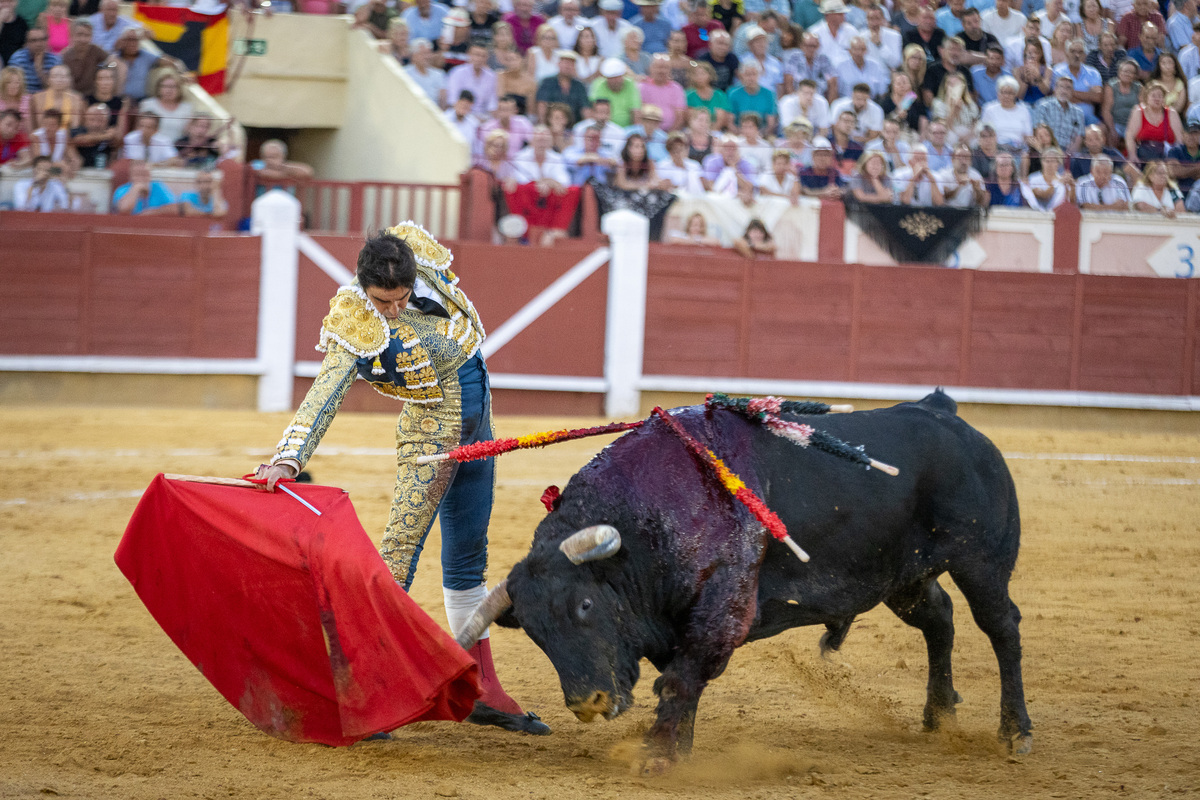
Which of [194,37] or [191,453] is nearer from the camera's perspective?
[191,453]

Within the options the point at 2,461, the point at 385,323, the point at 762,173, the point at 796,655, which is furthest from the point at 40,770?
the point at 762,173

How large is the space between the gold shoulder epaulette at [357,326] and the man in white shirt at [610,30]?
771 centimetres

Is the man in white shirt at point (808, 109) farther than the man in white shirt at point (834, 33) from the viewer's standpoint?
No

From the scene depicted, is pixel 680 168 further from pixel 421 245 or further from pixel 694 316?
pixel 421 245

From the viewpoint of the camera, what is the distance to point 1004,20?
11.7m

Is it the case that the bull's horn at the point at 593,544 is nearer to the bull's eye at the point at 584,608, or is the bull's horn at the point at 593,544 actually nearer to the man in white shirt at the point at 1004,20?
the bull's eye at the point at 584,608

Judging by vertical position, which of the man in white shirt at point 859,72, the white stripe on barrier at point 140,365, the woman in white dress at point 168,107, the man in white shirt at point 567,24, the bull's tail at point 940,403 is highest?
the man in white shirt at point 567,24

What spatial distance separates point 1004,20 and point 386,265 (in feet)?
33.6

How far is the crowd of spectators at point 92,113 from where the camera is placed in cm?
891

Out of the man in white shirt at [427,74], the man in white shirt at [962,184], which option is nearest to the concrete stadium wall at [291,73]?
the man in white shirt at [427,74]

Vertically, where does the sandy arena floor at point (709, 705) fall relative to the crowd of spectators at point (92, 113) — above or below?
below

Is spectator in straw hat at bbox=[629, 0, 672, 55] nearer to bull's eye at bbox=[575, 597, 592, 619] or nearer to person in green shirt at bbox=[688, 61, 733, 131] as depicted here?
person in green shirt at bbox=[688, 61, 733, 131]

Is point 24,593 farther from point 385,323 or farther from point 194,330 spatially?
point 194,330

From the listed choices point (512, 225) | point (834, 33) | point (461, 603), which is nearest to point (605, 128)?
point (512, 225)
